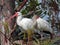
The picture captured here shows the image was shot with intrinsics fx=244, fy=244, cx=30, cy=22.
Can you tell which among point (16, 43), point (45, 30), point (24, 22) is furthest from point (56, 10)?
point (16, 43)

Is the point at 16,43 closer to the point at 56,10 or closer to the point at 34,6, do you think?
the point at 56,10

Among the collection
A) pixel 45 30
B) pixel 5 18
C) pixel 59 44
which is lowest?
pixel 59 44

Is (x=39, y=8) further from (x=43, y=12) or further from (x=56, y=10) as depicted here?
(x=56, y=10)

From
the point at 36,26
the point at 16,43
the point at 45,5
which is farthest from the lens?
the point at 45,5

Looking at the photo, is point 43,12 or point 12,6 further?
point 43,12

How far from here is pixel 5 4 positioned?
3266 mm

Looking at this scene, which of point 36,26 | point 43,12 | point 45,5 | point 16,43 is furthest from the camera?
point 43,12

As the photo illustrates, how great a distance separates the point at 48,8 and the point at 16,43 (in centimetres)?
129

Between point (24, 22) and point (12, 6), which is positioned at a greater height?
point (12, 6)

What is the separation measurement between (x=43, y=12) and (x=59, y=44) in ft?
2.29

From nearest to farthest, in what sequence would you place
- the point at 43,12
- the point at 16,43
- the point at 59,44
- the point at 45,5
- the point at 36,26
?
1. the point at 16,43
2. the point at 36,26
3. the point at 59,44
4. the point at 45,5
5. the point at 43,12

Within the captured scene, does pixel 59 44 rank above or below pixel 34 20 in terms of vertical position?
below

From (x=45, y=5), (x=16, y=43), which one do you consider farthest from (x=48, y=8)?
(x=16, y=43)

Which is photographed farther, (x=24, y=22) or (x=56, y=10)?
(x=24, y=22)
